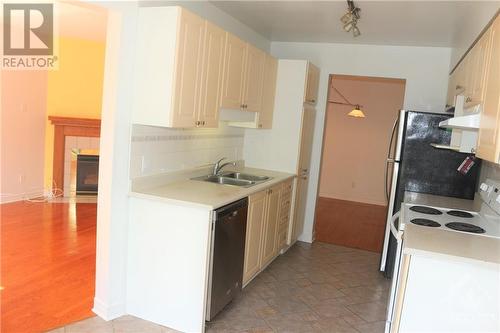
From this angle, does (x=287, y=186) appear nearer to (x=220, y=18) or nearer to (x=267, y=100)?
(x=267, y=100)

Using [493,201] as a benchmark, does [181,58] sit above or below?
above

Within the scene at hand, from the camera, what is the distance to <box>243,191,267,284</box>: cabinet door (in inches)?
136

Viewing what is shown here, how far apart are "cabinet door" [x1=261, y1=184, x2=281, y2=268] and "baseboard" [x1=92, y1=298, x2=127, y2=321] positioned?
138cm

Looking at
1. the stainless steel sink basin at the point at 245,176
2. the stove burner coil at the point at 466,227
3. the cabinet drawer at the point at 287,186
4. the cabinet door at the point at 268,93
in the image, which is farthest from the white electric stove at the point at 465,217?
the cabinet door at the point at 268,93

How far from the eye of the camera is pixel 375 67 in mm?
4934

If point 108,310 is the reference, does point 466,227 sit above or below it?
above

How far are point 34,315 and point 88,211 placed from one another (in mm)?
3134

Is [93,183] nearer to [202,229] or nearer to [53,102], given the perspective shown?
[53,102]

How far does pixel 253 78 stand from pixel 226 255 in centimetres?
186

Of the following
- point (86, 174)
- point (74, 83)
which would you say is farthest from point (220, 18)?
point (86, 174)

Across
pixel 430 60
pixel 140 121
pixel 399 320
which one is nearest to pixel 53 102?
pixel 140 121

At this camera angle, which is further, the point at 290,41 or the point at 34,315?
the point at 290,41

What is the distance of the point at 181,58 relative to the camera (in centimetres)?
280

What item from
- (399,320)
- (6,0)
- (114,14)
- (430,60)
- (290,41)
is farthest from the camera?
(290,41)
